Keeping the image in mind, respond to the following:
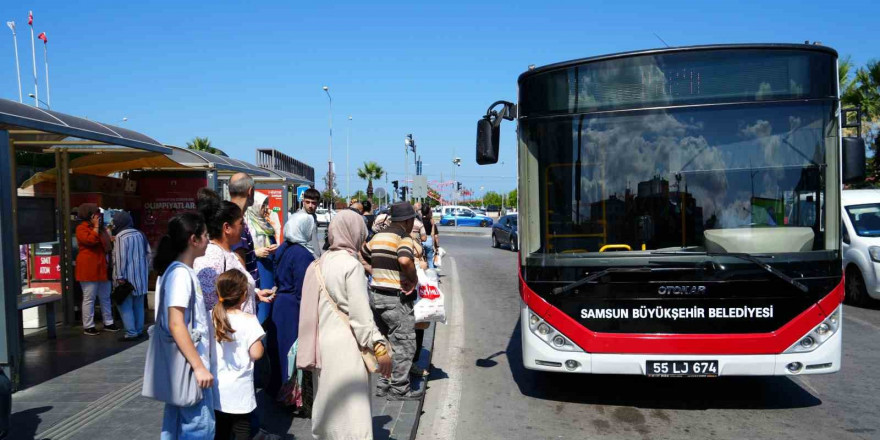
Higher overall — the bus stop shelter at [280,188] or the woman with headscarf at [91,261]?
the bus stop shelter at [280,188]

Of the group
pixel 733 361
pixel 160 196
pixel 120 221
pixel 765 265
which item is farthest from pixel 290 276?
pixel 160 196

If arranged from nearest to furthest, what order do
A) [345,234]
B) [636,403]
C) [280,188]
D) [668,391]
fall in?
1. [345,234]
2. [636,403]
3. [668,391]
4. [280,188]

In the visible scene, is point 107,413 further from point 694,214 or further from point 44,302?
point 694,214

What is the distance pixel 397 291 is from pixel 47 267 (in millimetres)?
6862

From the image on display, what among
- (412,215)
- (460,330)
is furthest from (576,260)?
(460,330)

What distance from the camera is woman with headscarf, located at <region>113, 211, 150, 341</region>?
864 centimetres

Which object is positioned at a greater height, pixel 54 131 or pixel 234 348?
pixel 54 131

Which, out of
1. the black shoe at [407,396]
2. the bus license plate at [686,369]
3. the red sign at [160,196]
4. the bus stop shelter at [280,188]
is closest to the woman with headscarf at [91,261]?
the red sign at [160,196]

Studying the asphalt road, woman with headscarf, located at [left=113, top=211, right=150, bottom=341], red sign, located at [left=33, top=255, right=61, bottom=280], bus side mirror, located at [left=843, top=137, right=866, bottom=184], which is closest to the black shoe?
the asphalt road

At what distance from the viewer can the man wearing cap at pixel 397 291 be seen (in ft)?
19.2

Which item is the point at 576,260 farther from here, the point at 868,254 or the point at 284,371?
the point at 868,254

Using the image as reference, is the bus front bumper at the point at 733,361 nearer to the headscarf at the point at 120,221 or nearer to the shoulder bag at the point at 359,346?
the shoulder bag at the point at 359,346

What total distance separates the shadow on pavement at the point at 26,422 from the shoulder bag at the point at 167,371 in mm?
2415

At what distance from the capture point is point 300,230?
5.38 metres
